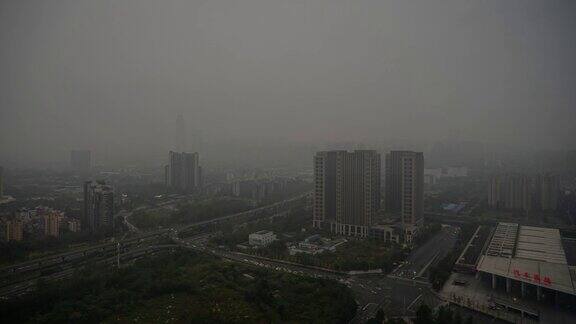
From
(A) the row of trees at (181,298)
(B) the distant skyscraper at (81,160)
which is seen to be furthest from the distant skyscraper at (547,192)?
(B) the distant skyscraper at (81,160)

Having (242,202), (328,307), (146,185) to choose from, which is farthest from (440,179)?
(328,307)

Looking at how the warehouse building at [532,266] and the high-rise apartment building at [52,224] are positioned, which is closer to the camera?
the warehouse building at [532,266]

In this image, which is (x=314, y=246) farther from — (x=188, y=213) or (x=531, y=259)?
(x=188, y=213)

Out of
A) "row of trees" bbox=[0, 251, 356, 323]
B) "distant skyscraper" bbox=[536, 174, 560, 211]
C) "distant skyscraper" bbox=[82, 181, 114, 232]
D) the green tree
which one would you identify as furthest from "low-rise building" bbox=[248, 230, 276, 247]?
"distant skyscraper" bbox=[536, 174, 560, 211]

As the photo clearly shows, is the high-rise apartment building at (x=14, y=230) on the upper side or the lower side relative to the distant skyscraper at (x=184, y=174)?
lower

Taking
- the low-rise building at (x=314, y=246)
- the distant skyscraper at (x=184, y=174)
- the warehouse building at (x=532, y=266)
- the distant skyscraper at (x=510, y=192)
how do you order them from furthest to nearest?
the distant skyscraper at (x=184, y=174)
the distant skyscraper at (x=510, y=192)
the low-rise building at (x=314, y=246)
the warehouse building at (x=532, y=266)

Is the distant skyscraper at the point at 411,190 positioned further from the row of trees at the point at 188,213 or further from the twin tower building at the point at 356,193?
the row of trees at the point at 188,213

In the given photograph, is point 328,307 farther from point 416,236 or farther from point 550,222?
point 550,222
